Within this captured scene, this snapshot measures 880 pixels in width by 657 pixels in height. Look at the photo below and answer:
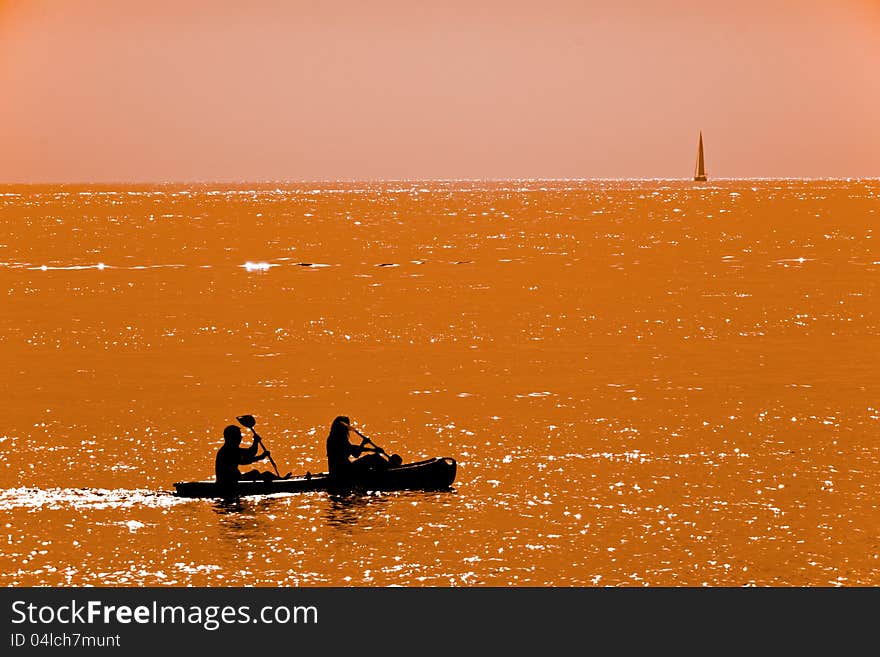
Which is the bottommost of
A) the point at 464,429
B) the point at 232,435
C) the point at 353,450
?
the point at 464,429

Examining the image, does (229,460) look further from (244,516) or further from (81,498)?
(81,498)

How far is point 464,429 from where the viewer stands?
138ft

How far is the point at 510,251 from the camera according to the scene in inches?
5782

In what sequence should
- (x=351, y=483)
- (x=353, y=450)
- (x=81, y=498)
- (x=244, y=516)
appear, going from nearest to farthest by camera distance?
(x=244, y=516) < (x=351, y=483) < (x=353, y=450) < (x=81, y=498)

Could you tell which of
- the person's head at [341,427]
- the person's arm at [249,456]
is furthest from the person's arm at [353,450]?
the person's arm at [249,456]

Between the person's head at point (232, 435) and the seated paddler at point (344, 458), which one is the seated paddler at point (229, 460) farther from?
the seated paddler at point (344, 458)

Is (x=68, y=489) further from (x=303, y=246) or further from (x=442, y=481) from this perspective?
(x=303, y=246)

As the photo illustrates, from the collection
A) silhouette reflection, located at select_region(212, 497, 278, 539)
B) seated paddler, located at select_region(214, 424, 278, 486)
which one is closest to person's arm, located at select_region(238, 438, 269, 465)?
seated paddler, located at select_region(214, 424, 278, 486)

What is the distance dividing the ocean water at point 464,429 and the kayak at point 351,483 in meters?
0.28

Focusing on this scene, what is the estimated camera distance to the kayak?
105 feet

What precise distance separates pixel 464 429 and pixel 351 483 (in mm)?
10045

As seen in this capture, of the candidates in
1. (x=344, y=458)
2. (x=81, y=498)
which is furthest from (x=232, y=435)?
(x=81, y=498)
